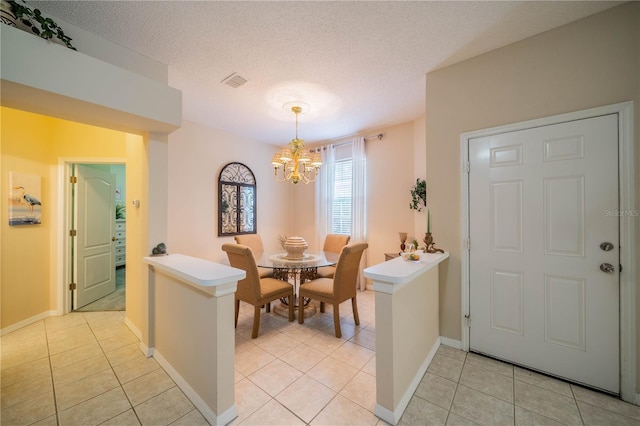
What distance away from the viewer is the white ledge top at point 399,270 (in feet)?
4.82

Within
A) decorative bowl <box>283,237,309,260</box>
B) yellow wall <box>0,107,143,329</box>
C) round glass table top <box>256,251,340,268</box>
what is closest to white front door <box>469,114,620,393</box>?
round glass table top <box>256,251,340,268</box>

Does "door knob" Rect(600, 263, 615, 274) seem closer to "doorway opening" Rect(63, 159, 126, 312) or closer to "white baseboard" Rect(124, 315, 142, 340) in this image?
"white baseboard" Rect(124, 315, 142, 340)

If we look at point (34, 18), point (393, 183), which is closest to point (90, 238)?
point (34, 18)

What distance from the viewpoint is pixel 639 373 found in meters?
1.62

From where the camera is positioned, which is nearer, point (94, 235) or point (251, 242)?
point (94, 235)

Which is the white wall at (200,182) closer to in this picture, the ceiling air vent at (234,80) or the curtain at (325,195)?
the curtain at (325,195)

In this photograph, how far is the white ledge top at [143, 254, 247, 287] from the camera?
4.78ft

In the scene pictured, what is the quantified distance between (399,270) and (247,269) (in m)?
1.61

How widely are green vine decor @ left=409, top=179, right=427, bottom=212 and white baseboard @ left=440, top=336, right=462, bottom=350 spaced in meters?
1.77

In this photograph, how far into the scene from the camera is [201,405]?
1599 mm

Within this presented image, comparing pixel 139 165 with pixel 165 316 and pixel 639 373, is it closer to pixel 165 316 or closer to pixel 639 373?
pixel 165 316

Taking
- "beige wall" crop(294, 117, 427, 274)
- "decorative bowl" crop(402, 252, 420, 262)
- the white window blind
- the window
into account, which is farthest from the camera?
the white window blind

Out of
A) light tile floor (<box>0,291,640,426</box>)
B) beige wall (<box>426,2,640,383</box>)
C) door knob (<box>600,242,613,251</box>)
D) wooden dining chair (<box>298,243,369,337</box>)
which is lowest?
light tile floor (<box>0,291,640,426</box>)

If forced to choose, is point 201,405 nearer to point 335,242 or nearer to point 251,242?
point 251,242
